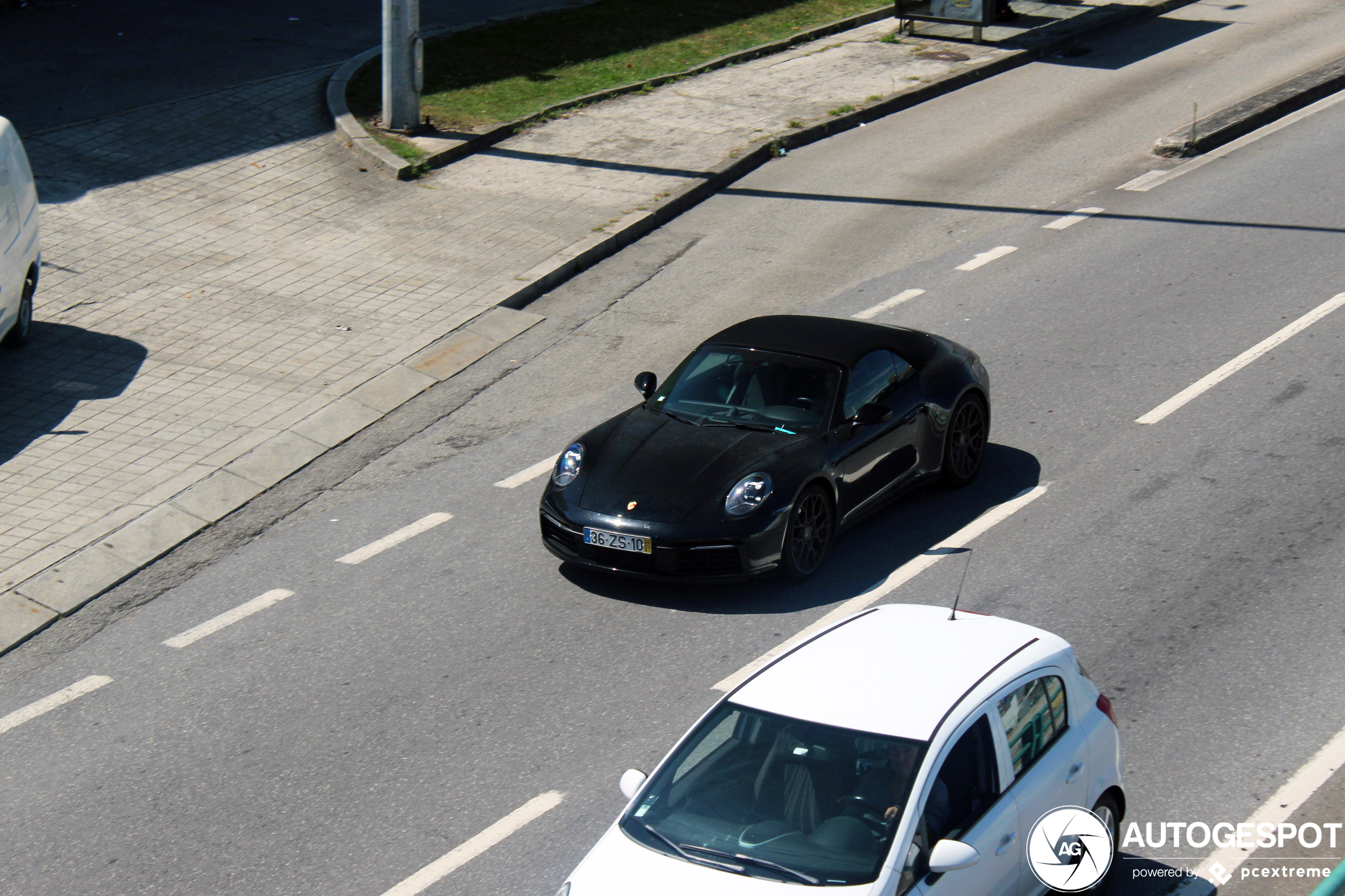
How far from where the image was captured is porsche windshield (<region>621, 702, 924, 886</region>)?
16.1ft

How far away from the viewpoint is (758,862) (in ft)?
16.2

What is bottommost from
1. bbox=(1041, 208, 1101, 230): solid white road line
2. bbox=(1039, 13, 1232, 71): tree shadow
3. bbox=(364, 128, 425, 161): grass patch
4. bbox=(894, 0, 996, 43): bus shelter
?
bbox=(1041, 208, 1101, 230): solid white road line

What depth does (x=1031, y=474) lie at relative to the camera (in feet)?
33.3

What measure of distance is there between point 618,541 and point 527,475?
220cm

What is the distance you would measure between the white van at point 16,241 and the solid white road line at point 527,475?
4953 mm

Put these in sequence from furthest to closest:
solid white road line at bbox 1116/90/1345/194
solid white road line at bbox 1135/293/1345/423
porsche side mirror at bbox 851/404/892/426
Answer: solid white road line at bbox 1116/90/1345/194 < solid white road line at bbox 1135/293/1345/423 < porsche side mirror at bbox 851/404/892/426

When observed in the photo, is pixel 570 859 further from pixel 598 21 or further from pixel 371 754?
pixel 598 21

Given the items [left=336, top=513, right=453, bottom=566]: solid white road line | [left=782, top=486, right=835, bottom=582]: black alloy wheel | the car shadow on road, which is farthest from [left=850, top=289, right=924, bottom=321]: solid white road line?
[left=336, top=513, right=453, bottom=566]: solid white road line

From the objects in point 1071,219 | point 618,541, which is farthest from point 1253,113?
point 618,541

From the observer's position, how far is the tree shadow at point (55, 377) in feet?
37.7

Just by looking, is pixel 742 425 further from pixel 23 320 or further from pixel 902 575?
pixel 23 320

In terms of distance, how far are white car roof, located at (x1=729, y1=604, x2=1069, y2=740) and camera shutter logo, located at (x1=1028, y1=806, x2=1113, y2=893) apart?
593mm

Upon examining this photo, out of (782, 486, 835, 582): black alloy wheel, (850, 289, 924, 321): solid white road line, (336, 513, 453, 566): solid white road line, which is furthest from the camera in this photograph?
(850, 289, 924, 321): solid white road line

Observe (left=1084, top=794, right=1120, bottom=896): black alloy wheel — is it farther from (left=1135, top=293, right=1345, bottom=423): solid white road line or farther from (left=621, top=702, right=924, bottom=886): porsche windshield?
(left=1135, top=293, right=1345, bottom=423): solid white road line
